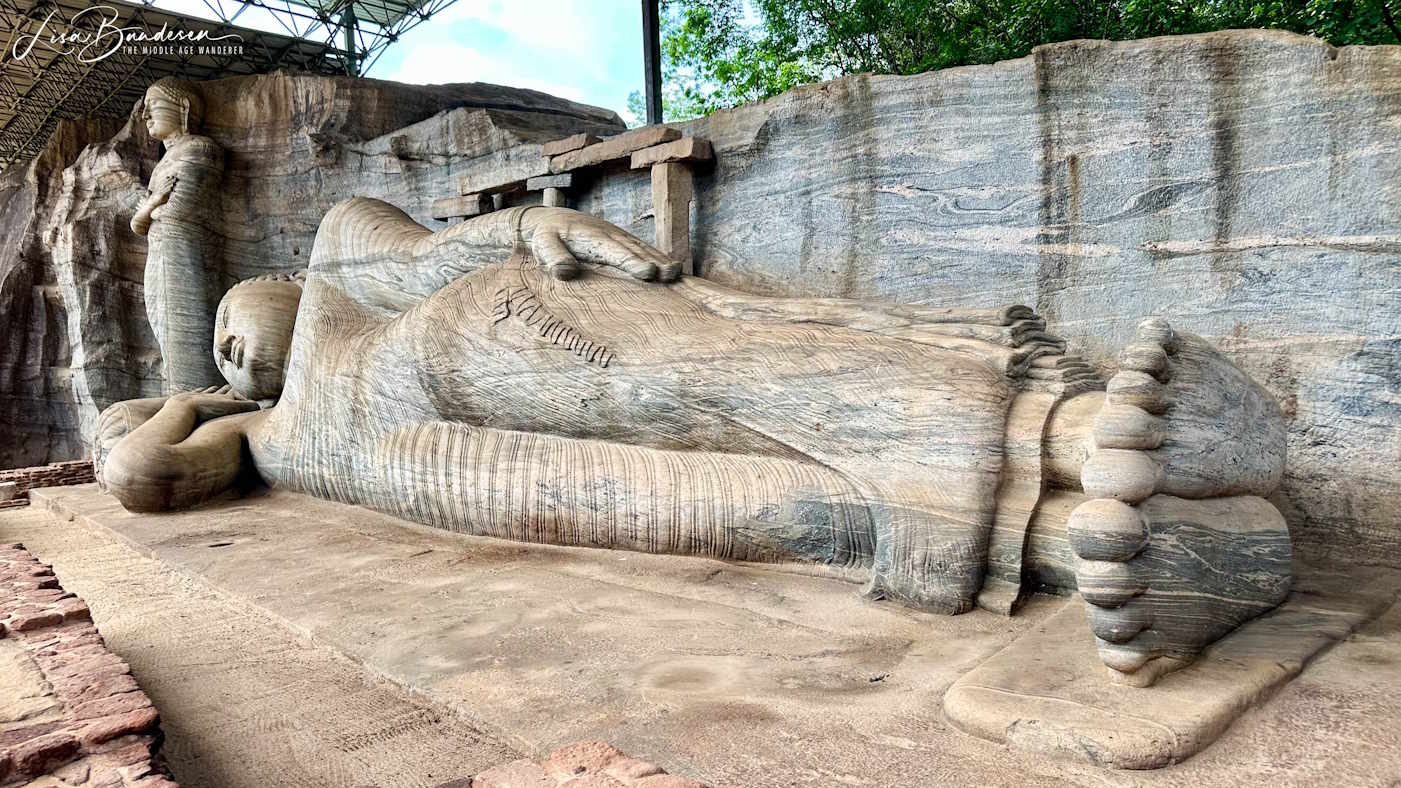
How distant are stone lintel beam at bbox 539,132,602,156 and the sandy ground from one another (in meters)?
2.60

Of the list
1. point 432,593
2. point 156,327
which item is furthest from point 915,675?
point 156,327

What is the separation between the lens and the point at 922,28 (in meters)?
8.42

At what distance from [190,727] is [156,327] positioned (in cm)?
598

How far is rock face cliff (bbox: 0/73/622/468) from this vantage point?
6909mm

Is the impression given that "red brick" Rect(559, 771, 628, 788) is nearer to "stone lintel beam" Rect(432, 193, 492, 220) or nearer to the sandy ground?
the sandy ground

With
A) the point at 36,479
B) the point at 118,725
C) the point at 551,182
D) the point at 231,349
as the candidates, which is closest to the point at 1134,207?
the point at 551,182

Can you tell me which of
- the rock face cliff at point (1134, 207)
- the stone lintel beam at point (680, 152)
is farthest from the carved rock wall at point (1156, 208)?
the stone lintel beam at point (680, 152)

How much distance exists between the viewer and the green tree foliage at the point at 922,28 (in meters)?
5.74

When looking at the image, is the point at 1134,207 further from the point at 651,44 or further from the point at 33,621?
the point at 651,44

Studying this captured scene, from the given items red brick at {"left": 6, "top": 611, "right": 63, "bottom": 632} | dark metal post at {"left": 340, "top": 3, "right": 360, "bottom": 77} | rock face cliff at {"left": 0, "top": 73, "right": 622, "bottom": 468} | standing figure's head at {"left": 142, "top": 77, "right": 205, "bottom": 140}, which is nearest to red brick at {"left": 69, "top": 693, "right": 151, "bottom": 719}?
red brick at {"left": 6, "top": 611, "right": 63, "bottom": 632}

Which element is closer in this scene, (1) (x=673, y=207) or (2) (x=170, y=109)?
(1) (x=673, y=207)

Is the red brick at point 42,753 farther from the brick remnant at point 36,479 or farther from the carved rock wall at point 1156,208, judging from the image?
the brick remnant at point 36,479

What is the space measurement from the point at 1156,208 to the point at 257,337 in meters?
4.12

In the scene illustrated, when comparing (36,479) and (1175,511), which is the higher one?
(1175,511)
